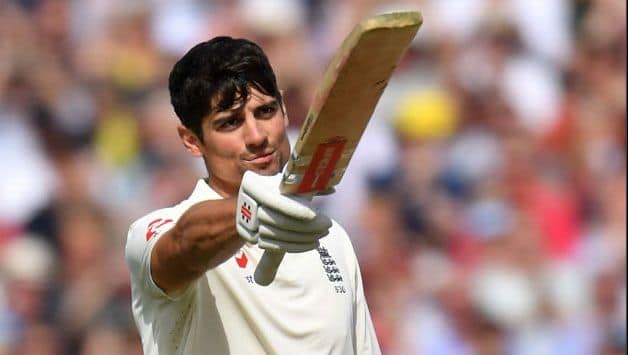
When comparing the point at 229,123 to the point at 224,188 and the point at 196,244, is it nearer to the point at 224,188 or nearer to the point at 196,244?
the point at 224,188

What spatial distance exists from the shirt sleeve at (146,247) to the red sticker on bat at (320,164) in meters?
0.65

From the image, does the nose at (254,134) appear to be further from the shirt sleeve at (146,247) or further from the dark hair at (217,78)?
the shirt sleeve at (146,247)

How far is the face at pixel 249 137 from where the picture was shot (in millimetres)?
3594

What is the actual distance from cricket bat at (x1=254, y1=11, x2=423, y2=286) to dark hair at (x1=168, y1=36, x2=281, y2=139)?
0.68m

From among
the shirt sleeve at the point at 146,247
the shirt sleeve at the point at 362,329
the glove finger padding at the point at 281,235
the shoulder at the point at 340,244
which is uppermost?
the glove finger padding at the point at 281,235

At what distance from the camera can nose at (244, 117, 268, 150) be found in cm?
359

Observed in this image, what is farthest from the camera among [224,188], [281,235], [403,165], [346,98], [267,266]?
[403,165]

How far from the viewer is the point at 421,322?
734cm

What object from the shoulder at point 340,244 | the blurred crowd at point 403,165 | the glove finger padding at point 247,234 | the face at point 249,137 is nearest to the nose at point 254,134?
the face at point 249,137

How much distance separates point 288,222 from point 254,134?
2.34ft

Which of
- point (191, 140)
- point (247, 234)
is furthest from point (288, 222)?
point (191, 140)

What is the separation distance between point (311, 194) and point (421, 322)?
14.6ft

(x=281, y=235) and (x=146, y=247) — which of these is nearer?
(x=281, y=235)

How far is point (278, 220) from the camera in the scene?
9.59 ft
